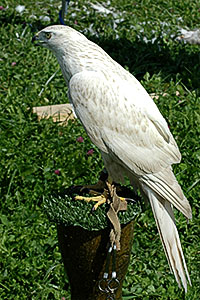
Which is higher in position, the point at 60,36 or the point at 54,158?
the point at 60,36

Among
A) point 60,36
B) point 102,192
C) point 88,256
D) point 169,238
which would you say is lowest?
point 88,256

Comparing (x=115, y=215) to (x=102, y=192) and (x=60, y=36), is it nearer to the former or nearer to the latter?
(x=102, y=192)

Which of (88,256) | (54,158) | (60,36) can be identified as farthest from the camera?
(54,158)

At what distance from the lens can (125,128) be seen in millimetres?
2807

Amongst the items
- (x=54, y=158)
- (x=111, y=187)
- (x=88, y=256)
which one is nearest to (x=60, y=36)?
(x=111, y=187)

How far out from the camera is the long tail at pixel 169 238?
9.28 ft

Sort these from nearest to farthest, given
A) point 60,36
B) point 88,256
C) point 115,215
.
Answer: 1. point 115,215
2. point 88,256
3. point 60,36

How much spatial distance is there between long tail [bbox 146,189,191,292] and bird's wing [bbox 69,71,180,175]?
7.9 inches

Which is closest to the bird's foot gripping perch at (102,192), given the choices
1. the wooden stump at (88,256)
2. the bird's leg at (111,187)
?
the bird's leg at (111,187)

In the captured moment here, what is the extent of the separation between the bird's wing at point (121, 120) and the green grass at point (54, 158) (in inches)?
45.3

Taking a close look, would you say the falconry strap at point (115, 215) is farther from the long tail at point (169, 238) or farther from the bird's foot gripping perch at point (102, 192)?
the long tail at point (169, 238)

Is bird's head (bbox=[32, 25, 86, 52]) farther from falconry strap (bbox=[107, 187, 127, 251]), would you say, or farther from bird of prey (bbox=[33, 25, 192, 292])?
falconry strap (bbox=[107, 187, 127, 251])

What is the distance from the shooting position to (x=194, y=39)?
761 cm

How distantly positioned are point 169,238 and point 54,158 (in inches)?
68.4
